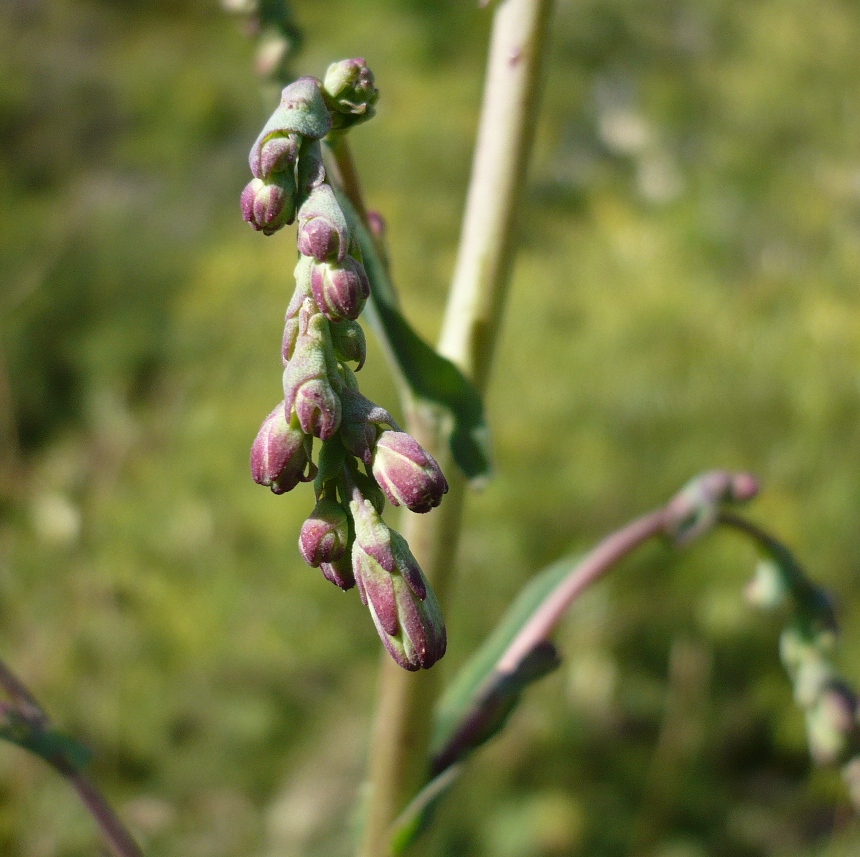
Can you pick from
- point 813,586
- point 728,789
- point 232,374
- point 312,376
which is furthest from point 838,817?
point 312,376

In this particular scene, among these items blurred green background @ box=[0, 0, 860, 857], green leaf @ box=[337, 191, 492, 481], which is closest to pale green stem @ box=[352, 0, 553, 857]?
green leaf @ box=[337, 191, 492, 481]

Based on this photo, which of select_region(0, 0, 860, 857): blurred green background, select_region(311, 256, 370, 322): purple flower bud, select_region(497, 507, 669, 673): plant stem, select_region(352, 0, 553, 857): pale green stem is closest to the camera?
select_region(311, 256, 370, 322): purple flower bud

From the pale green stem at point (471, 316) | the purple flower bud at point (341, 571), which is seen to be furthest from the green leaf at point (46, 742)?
the purple flower bud at point (341, 571)

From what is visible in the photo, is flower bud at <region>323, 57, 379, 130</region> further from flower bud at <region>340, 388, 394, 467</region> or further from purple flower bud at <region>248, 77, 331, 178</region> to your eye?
flower bud at <region>340, 388, 394, 467</region>

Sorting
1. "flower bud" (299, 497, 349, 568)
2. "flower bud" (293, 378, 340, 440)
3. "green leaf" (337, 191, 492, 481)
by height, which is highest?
"flower bud" (293, 378, 340, 440)

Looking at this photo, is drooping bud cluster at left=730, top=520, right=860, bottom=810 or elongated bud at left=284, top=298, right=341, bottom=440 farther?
drooping bud cluster at left=730, top=520, right=860, bottom=810

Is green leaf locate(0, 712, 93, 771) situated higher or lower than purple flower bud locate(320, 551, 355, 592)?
lower

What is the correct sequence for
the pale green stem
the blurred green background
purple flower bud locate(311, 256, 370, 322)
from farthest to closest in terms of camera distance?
the blurred green background → the pale green stem → purple flower bud locate(311, 256, 370, 322)
